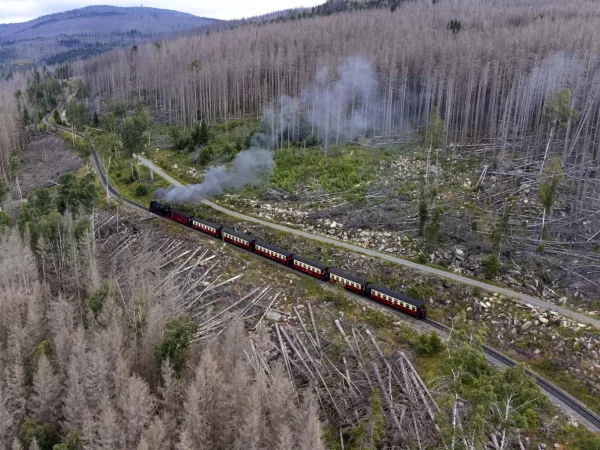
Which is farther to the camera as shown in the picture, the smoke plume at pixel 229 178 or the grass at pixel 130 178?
the grass at pixel 130 178

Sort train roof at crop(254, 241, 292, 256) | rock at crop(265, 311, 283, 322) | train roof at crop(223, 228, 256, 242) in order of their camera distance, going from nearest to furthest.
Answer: rock at crop(265, 311, 283, 322) → train roof at crop(254, 241, 292, 256) → train roof at crop(223, 228, 256, 242)

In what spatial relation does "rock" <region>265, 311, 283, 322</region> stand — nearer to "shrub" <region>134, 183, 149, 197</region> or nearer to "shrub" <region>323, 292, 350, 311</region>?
"shrub" <region>323, 292, 350, 311</region>

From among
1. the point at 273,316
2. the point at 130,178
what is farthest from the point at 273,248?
the point at 130,178

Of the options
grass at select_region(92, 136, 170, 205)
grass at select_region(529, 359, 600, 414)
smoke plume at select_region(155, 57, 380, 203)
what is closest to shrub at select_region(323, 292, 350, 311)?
grass at select_region(529, 359, 600, 414)

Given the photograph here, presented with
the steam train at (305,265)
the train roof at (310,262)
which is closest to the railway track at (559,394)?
the steam train at (305,265)

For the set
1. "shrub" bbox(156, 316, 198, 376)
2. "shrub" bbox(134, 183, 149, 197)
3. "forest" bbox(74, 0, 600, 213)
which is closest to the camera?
"shrub" bbox(156, 316, 198, 376)

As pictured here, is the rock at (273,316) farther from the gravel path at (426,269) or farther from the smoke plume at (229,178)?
the smoke plume at (229,178)

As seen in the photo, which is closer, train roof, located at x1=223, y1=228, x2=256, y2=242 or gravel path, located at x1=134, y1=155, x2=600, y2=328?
gravel path, located at x1=134, y1=155, x2=600, y2=328

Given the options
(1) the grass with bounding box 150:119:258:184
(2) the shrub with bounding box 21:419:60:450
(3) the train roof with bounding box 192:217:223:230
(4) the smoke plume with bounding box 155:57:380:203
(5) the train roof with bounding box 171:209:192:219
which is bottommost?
(2) the shrub with bounding box 21:419:60:450
